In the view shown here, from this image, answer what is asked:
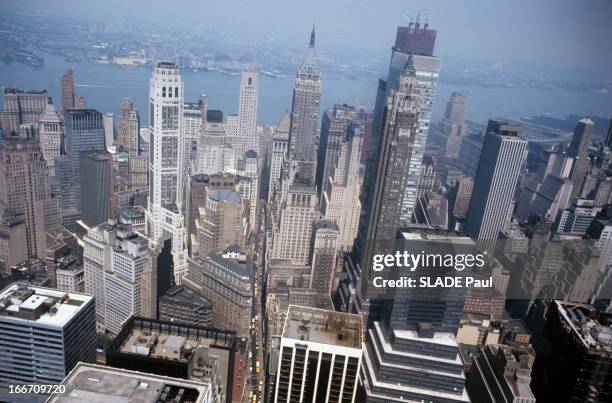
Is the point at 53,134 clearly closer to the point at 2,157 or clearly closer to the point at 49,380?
the point at 2,157

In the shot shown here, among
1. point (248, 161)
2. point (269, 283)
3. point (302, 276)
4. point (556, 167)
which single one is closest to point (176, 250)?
point (269, 283)

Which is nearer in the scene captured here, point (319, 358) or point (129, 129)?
point (319, 358)

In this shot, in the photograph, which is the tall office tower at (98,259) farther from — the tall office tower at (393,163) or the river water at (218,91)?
the tall office tower at (393,163)

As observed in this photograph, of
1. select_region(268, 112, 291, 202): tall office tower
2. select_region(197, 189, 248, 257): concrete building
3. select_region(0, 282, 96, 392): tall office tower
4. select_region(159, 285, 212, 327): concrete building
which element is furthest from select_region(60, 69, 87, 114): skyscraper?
select_region(0, 282, 96, 392): tall office tower

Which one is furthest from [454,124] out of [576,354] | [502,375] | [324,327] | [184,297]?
[324,327]

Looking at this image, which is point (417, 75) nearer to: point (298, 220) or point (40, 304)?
point (298, 220)

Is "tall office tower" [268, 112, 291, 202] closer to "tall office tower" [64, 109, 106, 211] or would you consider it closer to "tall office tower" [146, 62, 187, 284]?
"tall office tower" [146, 62, 187, 284]

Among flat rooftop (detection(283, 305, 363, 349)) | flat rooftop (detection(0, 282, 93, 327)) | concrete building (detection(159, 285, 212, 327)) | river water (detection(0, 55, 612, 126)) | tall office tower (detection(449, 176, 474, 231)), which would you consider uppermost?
river water (detection(0, 55, 612, 126))
